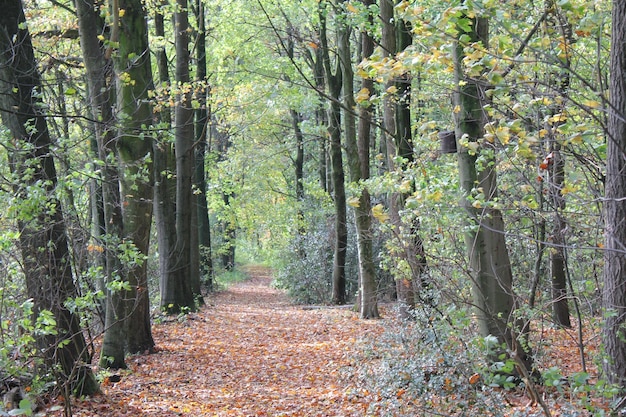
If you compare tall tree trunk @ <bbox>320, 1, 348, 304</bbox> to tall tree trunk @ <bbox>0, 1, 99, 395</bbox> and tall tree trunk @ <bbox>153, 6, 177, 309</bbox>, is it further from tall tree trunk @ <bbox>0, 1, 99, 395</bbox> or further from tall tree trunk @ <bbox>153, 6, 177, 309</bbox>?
tall tree trunk @ <bbox>0, 1, 99, 395</bbox>

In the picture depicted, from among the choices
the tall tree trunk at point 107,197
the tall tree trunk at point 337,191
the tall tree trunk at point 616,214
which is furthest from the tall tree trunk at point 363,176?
the tall tree trunk at point 616,214

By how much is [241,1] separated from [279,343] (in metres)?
11.1

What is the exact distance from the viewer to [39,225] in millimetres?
6301

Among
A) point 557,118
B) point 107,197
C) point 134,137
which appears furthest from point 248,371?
point 557,118

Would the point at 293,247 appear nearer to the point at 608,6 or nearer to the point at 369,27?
the point at 369,27

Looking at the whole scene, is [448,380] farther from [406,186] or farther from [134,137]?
[134,137]

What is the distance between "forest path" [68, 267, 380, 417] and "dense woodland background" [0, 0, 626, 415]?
1.84ft

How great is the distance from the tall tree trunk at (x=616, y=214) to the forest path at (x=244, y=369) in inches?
131

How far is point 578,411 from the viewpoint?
196 inches

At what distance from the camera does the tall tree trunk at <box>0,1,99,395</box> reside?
20.6 ft

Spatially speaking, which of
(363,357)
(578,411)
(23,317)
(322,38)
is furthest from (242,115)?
(578,411)

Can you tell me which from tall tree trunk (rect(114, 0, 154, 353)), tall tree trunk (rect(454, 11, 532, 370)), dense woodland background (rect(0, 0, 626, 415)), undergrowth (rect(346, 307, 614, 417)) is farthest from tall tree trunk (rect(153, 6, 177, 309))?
tall tree trunk (rect(454, 11, 532, 370))

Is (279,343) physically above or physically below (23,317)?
below

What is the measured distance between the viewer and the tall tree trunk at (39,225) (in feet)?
20.6
